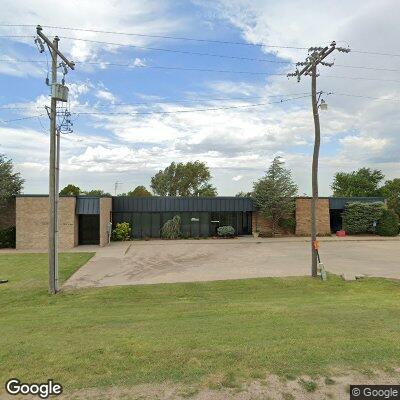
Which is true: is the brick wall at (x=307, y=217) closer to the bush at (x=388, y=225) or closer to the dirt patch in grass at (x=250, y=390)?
the bush at (x=388, y=225)

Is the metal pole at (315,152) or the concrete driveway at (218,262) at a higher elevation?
the metal pole at (315,152)

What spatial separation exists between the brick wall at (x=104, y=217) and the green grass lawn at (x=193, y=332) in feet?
40.9

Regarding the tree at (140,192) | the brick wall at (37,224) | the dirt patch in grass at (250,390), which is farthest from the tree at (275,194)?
the tree at (140,192)

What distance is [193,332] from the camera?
675 centimetres

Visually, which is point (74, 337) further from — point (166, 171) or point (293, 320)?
point (166, 171)

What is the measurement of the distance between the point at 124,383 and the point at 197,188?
5681 centimetres

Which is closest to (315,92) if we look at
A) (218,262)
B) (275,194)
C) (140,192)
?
(218,262)

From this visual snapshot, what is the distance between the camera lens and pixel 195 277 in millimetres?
13844

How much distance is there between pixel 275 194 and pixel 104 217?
14030 mm

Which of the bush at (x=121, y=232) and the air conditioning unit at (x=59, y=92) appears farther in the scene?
the bush at (x=121, y=232)

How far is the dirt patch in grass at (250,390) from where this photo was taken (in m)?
4.31

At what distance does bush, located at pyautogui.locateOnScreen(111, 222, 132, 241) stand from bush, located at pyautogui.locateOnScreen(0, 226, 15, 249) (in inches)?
281

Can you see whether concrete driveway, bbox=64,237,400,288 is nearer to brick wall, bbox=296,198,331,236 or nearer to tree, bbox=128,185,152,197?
brick wall, bbox=296,198,331,236

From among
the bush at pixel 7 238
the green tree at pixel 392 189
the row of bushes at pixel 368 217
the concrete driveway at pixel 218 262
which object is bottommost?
the concrete driveway at pixel 218 262
